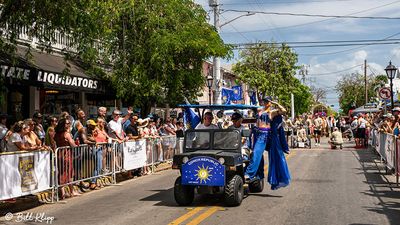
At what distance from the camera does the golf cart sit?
915 cm

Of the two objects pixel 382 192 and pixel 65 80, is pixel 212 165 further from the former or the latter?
pixel 65 80

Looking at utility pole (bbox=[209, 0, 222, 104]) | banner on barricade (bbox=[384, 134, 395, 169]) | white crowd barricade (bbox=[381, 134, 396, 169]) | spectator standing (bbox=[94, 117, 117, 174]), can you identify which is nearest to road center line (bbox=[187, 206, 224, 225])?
spectator standing (bbox=[94, 117, 117, 174])

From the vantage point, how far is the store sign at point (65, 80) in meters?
14.8

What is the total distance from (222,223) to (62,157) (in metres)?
4.67

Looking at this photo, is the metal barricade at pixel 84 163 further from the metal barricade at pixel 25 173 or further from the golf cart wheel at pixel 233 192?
the golf cart wheel at pixel 233 192

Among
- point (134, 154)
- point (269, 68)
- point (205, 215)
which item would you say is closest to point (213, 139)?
point (205, 215)

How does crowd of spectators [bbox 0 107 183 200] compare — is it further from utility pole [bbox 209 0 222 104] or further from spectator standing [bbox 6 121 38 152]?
utility pole [bbox 209 0 222 104]

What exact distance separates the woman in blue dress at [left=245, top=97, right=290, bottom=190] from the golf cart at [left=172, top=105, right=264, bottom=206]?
0.34m

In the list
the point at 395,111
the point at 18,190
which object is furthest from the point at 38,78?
the point at 395,111

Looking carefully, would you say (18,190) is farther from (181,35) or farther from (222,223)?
(181,35)

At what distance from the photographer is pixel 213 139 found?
9.94 metres

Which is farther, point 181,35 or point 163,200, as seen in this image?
point 181,35

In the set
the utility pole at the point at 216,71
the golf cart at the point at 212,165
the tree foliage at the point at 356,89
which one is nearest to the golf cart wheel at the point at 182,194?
the golf cart at the point at 212,165

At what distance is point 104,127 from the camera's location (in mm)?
14141
